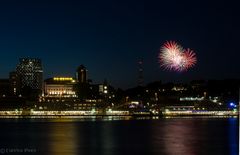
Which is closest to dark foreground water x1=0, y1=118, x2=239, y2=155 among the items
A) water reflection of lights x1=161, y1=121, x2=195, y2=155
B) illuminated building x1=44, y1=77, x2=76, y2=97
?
water reflection of lights x1=161, y1=121, x2=195, y2=155

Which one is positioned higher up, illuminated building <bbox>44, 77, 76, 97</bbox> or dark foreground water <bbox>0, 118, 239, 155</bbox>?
illuminated building <bbox>44, 77, 76, 97</bbox>

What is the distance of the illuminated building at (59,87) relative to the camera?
458 feet

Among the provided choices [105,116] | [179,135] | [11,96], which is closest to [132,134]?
[179,135]

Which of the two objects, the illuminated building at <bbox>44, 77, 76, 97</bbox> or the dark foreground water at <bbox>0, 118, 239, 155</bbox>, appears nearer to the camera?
the dark foreground water at <bbox>0, 118, 239, 155</bbox>

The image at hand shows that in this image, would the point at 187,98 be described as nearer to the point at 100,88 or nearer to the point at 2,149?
the point at 100,88

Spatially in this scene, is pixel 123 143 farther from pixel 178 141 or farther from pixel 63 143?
pixel 63 143

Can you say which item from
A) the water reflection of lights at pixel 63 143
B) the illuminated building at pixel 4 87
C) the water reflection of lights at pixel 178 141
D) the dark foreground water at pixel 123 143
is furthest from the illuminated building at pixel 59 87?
the water reflection of lights at pixel 178 141

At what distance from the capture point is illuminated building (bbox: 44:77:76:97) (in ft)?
458

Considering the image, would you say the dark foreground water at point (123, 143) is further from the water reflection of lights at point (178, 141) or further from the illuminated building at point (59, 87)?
the illuminated building at point (59, 87)

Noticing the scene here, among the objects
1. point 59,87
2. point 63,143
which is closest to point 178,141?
point 63,143

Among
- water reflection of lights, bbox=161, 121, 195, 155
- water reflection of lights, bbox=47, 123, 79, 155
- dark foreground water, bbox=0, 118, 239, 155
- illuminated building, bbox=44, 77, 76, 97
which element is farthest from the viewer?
illuminated building, bbox=44, 77, 76, 97

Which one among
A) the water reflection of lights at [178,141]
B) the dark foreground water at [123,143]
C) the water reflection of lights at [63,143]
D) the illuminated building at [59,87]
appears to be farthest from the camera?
the illuminated building at [59,87]

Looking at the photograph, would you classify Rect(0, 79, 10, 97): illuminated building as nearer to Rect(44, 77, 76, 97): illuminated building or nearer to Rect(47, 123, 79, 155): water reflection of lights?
Rect(44, 77, 76, 97): illuminated building

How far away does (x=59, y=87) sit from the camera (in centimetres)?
14362
